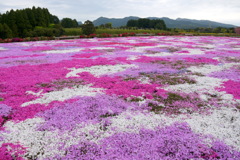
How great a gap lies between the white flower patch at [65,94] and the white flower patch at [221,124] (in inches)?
247

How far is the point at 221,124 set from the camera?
26.8 feet

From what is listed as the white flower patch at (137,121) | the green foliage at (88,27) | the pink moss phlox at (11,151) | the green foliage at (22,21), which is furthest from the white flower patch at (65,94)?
the green foliage at (22,21)

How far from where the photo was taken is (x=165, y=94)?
11.5 metres

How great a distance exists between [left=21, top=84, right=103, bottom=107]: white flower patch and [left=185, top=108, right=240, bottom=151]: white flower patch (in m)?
6.27

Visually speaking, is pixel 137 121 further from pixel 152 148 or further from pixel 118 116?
pixel 152 148

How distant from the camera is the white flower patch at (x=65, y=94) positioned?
10.2 metres

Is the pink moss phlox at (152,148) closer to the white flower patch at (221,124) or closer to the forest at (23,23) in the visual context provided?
the white flower patch at (221,124)

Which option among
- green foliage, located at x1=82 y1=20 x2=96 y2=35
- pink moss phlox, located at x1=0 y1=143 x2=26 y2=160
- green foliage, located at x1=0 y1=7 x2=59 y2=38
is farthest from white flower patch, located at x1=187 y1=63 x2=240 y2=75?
green foliage, located at x1=0 y1=7 x2=59 y2=38

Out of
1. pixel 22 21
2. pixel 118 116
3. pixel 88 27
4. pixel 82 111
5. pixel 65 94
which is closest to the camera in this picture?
pixel 118 116

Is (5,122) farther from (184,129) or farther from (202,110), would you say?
(202,110)

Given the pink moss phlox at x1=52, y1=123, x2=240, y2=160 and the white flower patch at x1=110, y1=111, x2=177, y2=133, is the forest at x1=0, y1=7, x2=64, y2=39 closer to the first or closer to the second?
the white flower patch at x1=110, y1=111, x2=177, y2=133

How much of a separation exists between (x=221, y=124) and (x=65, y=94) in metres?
8.94

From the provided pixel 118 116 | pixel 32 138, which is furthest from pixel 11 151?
pixel 118 116

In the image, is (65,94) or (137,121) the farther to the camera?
(65,94)
